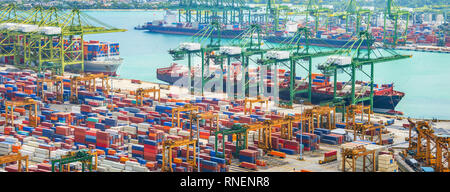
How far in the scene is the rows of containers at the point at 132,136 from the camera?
31.2 meters

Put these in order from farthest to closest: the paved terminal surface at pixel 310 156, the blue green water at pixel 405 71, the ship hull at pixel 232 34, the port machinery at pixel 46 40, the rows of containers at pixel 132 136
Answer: the ship hull at pixel 232 34, the port machinery at pixel 46 40, the blue green water at pixel 405 71, the rows of containers at pixel 132 136, the paved terminal surface at pixel 310 156

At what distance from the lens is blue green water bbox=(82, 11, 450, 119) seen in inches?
2282

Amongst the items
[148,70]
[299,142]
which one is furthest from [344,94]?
[148,70]

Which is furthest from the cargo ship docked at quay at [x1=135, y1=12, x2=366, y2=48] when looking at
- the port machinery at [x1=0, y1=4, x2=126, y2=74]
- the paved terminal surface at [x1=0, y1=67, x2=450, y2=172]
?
the paved terminal surface at [x1=0, y1=67, x2=450, y2=172]

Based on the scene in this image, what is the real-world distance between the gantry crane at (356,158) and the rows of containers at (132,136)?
3.03 metres

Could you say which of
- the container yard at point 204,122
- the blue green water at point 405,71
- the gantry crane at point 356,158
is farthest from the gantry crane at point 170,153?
the blue green water at point 405,71

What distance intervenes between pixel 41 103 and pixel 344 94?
23735mm

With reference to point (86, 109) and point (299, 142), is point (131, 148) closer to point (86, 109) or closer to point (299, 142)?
point (299, 142)

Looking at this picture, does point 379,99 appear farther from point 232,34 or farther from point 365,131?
point 232,34

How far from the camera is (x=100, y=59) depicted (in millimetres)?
76188

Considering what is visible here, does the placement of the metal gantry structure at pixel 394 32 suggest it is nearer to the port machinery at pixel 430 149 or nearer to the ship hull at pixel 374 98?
the ship hull at pixel 374 98

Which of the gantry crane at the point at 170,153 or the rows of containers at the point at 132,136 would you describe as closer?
the gantry crane at the point at 170,153

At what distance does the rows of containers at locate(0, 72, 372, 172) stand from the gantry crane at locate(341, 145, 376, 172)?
3026 millimetres

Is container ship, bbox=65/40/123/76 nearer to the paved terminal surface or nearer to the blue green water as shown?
the blue green water
